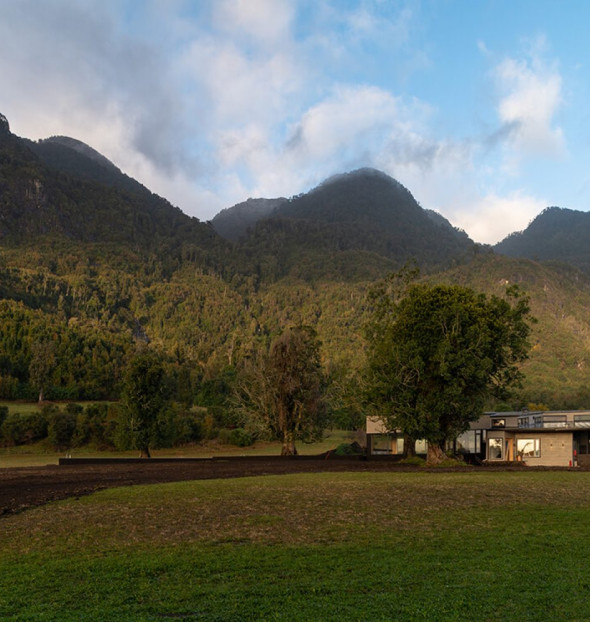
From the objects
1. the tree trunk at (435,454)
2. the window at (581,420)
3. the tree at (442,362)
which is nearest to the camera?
the tree at (442,362)

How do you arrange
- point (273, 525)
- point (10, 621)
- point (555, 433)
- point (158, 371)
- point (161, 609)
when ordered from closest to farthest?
point (10, 621) < point (161, 609) < point (273, 525) < point (555, 433) < point (158, 371)

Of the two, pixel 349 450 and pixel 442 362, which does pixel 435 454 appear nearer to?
pixel 442 362

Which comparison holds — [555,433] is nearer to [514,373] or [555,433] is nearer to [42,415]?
[514,373]

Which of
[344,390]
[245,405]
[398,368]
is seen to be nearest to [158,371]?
[245,405]

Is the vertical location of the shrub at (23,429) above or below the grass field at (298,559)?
below

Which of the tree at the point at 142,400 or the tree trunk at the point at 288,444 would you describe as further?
the tree trunk at the point at 288,444

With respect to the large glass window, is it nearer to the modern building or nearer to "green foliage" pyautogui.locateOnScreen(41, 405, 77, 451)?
the modern building

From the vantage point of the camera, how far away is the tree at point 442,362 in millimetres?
36531

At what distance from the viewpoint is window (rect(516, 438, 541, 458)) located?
147 feet

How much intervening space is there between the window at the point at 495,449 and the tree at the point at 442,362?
7927 mm

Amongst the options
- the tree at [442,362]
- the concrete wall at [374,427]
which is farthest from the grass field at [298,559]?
the concrete wall at [374,427]

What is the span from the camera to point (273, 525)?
13.9 m

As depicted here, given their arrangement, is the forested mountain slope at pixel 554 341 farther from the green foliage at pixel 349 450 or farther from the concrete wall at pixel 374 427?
the concrete wall at pixel 374 427

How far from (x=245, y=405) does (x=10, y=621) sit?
152 feet
